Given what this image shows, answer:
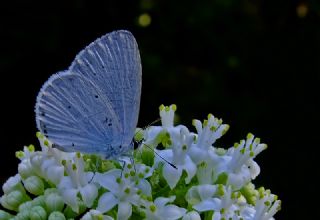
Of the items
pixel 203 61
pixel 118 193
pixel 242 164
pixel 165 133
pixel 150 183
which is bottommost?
pixel 118 193

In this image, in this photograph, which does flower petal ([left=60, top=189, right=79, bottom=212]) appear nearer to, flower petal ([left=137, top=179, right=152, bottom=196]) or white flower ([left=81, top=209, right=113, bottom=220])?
white flower ([left=81, top=209, right=113, bottom=220])

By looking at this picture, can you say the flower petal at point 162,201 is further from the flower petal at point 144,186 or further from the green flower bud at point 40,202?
the green flower bud at point 40,202

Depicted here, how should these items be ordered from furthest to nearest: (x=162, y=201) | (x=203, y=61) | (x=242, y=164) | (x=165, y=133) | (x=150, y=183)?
(x=203, y=61) < (x=165, y=133) < (x=242, y=164) < (x=150, y=183) < (x=162, y=201)

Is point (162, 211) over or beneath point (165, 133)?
beneath

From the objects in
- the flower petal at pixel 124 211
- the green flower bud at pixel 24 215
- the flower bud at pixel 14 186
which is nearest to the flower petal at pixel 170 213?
the flower petal at pixel 124 211

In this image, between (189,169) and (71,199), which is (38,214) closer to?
(71,199)

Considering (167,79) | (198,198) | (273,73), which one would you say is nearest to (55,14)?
(167,79)

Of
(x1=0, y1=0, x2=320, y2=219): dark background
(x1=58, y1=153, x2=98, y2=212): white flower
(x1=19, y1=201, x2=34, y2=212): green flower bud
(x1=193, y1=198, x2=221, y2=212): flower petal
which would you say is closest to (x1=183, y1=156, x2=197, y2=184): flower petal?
(x1=193, y1=198, x2=221, y2=212): flower petal

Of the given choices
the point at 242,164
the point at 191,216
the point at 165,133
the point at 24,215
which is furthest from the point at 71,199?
the point at 242,164
